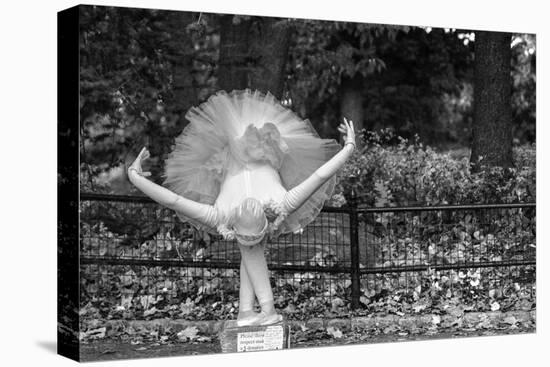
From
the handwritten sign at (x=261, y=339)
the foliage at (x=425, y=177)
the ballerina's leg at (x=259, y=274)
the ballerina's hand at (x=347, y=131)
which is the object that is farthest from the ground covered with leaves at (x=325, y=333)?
the ballerina's hand at (x=347, y=131)

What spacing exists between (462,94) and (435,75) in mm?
257

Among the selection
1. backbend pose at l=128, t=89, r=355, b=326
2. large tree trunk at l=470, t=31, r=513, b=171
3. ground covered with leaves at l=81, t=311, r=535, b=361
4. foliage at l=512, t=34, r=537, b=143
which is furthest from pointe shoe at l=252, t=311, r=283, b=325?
foliage at l=512, t=34, r=537, b=143

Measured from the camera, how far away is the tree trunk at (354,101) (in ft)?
32.9

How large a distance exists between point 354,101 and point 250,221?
182 centimetres

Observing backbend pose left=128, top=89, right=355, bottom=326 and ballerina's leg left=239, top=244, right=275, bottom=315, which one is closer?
backbend pose left=128, top=89, right=355, bottom=326

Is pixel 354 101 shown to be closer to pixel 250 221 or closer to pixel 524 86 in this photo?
pixel 524 86

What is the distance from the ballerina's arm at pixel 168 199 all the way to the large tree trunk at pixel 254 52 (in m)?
0.97

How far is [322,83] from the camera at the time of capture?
1032 centimetres

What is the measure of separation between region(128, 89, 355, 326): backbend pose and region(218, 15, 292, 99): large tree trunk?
13.7 inches

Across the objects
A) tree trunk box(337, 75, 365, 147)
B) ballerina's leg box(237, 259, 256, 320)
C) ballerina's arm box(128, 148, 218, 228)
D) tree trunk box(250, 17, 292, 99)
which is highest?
tree trunk box(250, 17, 292, 99)

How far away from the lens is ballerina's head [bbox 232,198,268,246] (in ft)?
28.9

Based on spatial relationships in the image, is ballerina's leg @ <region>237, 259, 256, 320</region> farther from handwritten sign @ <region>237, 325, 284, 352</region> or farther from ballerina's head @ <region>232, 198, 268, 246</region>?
ballerina's head @ <region>232, 198, 268, 246</region>

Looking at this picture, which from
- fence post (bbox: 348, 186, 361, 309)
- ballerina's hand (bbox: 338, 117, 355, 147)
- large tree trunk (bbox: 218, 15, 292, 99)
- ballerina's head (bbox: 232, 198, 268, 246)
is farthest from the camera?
fence post (bbox: 348, 186, 361, 309)

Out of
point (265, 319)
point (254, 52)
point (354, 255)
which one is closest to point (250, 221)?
point (265, 319)
